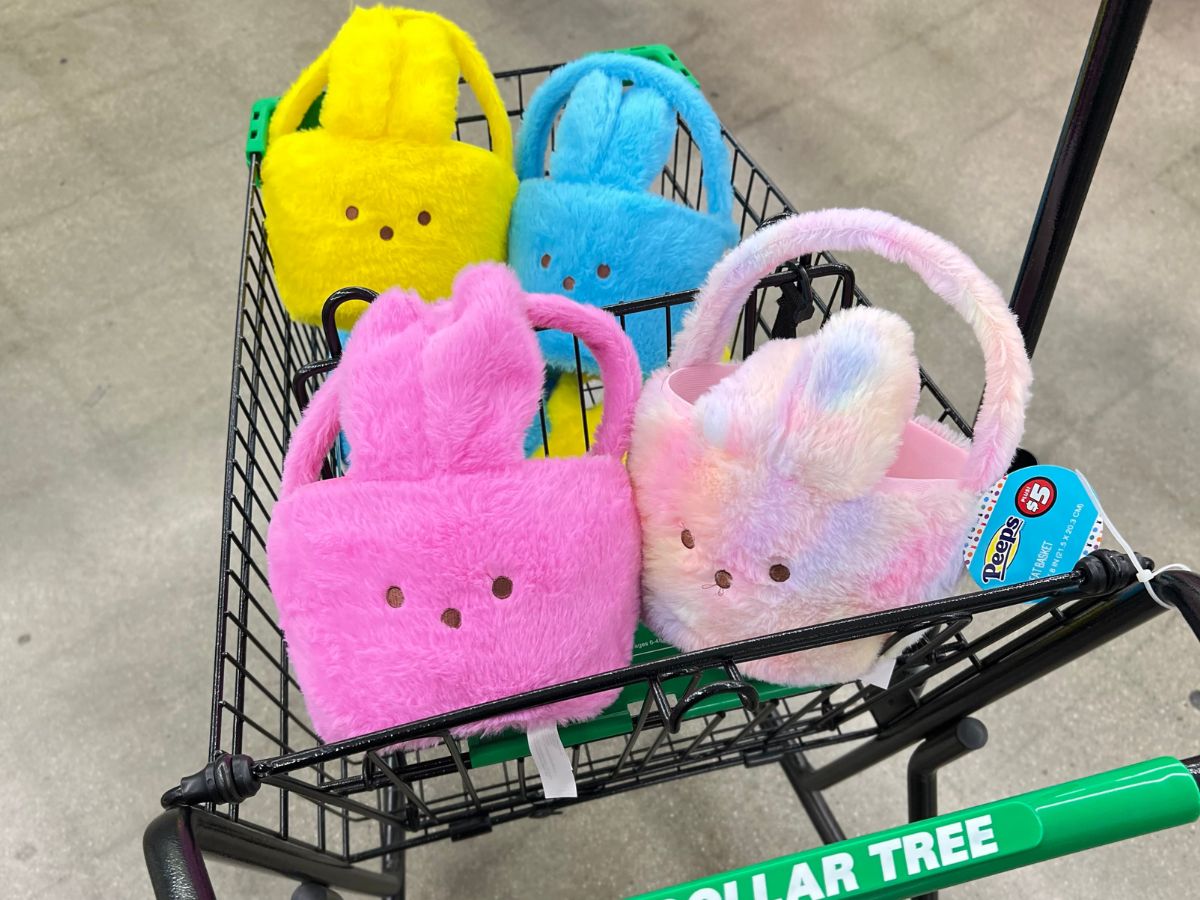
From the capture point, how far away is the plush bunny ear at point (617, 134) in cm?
78

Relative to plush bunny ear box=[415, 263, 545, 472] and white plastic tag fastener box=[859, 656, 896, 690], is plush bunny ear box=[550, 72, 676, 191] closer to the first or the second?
plush bunny ear box=[415, 263, 545, 472]

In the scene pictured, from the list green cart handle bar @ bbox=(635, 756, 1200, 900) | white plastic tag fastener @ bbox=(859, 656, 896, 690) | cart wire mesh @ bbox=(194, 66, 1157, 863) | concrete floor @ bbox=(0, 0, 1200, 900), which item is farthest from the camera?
concrete floor @ bbox=(0, 0, 1200, 900)

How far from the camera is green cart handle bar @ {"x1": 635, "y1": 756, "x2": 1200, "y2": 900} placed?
337 millimetres

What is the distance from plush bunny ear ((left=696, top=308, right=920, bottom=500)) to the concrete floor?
0.66 metres

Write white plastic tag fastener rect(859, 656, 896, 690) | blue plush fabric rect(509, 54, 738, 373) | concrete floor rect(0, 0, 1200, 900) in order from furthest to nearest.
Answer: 1. concrete floor rect(0, 0, 1200, 900)
2. blue plush fabric rect(509, 54, 738, 373)
3. white plastic tag fastener rect(859, 656, 896, 690)

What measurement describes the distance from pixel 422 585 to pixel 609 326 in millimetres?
203

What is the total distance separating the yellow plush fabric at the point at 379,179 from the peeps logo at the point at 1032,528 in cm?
50

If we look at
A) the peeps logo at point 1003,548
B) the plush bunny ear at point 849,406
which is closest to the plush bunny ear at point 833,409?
the plush bunny ear at point 849,406

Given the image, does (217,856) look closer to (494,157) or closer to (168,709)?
(494,157)

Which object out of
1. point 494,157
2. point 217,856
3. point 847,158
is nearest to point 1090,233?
point 847,158

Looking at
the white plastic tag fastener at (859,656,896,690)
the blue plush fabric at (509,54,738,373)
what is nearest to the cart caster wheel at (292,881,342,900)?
the white plastic tag fastener at (859,656,896,690)

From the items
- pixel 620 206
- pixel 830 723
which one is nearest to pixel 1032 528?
pixel 830 723

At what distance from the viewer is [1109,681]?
1.06 m

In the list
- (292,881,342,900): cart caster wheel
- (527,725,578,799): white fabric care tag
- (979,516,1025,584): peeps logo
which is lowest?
(292,881,342,900): cart caster wheel
